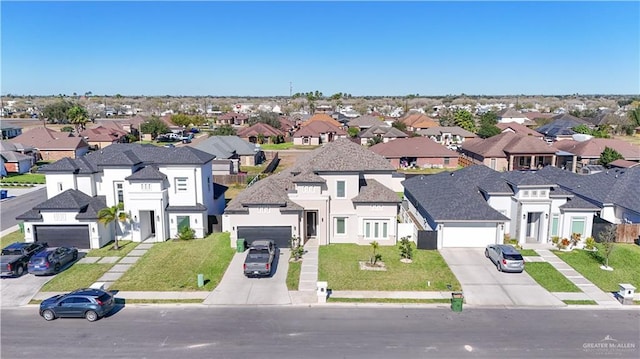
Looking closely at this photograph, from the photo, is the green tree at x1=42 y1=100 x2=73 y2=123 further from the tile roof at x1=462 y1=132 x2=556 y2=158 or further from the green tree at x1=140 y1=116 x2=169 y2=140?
the tile roof at x1=462 y1=132 x2=556 y2=158

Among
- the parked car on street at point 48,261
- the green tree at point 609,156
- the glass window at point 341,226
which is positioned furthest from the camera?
the green tree at point 609,156

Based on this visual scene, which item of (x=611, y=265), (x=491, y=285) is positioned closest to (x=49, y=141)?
(x=491, y=285)

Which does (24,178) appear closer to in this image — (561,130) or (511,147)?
(511,147)

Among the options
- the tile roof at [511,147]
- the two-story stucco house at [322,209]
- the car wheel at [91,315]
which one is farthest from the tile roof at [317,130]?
the car wheel at [91,315]

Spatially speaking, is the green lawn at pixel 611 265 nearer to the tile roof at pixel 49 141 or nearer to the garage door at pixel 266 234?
the garage door at pixel 266 234

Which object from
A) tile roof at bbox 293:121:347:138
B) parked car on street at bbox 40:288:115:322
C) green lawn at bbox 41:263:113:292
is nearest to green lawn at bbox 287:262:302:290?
parked car on street at bbox 40:288:115:322

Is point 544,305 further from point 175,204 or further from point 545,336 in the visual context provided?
point 175,204
